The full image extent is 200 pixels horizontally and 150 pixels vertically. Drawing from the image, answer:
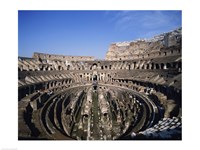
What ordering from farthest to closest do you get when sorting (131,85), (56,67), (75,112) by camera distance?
1. (56,67)
2. (131,85)
3. (75,112)

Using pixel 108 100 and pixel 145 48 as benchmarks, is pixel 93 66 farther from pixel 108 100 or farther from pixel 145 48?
pixel 108 100

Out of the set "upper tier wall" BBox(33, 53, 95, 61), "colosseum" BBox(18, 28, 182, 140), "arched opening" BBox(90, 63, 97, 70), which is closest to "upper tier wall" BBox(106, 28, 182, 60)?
"colosseum" BBox(18, 28, 182, 140)

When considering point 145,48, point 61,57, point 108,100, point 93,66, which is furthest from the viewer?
point 93,66

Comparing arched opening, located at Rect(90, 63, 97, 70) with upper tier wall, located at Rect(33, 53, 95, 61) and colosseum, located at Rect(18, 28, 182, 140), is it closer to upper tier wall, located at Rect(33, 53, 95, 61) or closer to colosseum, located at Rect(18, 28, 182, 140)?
colosseum, located at Rect(18, 28, 182, 140)

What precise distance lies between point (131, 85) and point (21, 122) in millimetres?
13655

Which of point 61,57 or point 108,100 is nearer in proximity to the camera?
point 108,100

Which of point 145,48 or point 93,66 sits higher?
point 145,48

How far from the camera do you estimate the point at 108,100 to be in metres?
16.5

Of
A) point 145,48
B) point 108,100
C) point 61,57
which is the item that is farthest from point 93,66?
point 108,100

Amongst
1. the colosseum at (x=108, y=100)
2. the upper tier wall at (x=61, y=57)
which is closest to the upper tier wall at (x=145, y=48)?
the colosseum at (x=108, y=100)

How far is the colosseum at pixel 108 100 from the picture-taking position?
8281 mm
